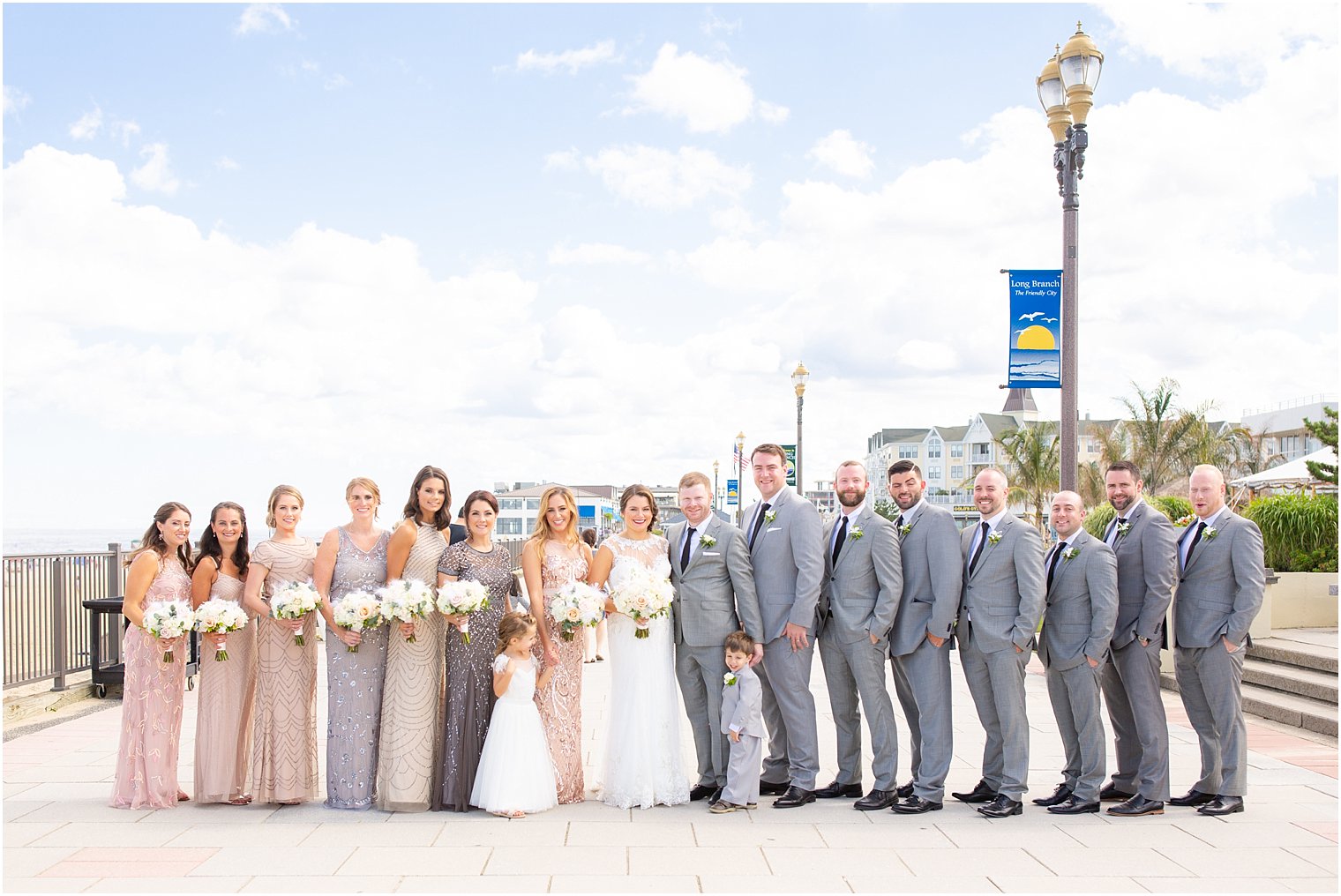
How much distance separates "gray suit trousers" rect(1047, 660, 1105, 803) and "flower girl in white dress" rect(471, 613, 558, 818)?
348 cm

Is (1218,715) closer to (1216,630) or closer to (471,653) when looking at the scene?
(1216,630)

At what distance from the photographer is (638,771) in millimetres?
7023

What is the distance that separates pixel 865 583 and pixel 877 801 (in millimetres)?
1438

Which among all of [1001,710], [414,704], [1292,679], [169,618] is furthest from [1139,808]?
[169,618]

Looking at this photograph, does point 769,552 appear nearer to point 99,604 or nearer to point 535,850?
point 535,850

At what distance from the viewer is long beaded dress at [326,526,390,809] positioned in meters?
7.07

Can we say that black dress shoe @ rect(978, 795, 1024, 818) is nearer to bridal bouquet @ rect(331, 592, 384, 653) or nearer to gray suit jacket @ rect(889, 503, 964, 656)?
gray suit jacket @ rect(889, 503, 964, 656)

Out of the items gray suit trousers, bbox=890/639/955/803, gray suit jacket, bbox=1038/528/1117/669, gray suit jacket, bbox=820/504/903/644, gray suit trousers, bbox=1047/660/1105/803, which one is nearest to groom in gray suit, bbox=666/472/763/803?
gray suit jacket, bbox=820/504/903/644

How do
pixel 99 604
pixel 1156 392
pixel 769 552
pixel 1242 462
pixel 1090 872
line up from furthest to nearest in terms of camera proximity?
pixel 1242 462 → pixel 1156 392 → pixel 99 604 → pixel 769 552 → pixel 1090 872

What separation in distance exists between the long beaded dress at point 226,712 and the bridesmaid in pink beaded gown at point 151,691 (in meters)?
0.22

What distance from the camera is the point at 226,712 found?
719 centimetres

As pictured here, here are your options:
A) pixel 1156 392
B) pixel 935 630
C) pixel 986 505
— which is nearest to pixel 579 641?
pixel 935 630

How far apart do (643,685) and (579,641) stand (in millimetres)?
554

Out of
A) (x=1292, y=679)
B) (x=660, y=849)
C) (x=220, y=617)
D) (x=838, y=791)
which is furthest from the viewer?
(x=1292, y=679)
